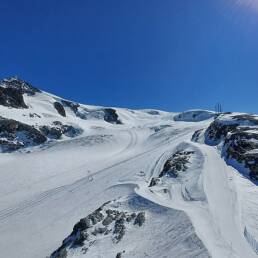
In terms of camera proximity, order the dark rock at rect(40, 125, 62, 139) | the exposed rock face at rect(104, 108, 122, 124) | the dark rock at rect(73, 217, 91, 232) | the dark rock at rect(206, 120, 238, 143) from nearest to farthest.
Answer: the dark rock at rect(73, 217, 91, 232) < the dark rock at rect(206, 120, 238, 143) < the dark rock at rect(40, 125, 62, 139) < the exposed rock face at rect(104, 108, 122, 124)

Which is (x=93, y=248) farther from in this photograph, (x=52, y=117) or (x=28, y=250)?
(x=52, y=117)

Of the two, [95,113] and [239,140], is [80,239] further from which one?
[95,113]

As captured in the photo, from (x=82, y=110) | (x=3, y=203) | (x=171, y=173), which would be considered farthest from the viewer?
(x=82, y=110)

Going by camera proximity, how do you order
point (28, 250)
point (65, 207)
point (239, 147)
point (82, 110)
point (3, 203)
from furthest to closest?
point (82, 110) < point (239, 147) < point (3, 203) < point (65, 207) < point (28, 250)

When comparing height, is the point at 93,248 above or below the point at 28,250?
above

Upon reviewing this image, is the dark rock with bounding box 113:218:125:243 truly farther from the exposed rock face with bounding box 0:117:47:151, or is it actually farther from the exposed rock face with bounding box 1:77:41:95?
the exposed rock face with bounding box 1:77:41:95

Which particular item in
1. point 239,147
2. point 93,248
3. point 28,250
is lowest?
point 28,250

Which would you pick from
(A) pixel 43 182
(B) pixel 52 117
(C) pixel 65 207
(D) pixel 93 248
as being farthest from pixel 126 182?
(B) pixel 52 117

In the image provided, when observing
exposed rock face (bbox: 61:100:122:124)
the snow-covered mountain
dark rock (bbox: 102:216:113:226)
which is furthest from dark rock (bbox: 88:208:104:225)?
exposed rock face (bbox: 61:100:122:124)
